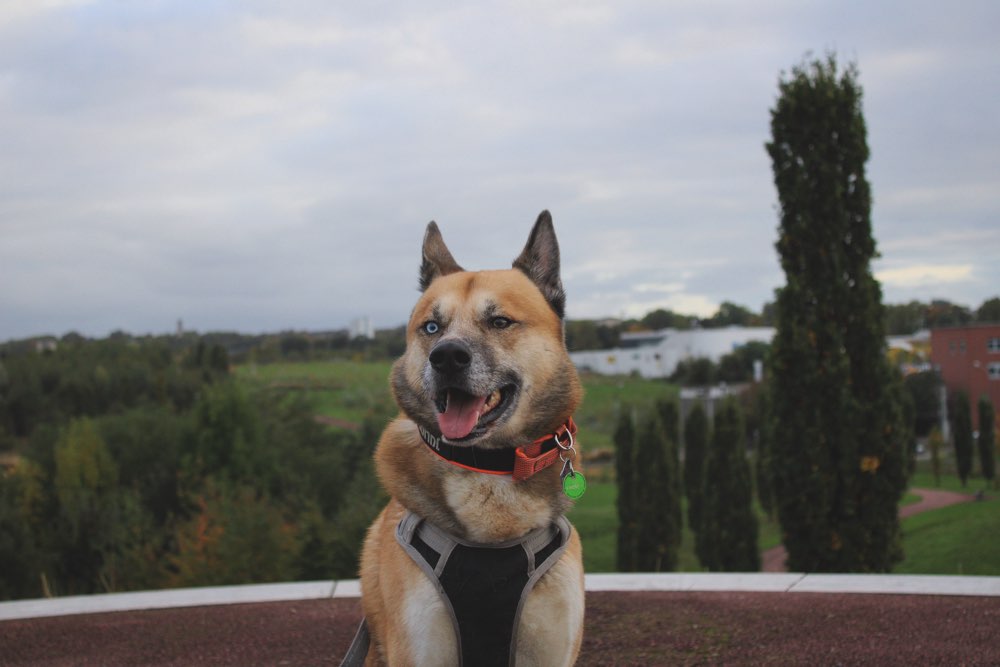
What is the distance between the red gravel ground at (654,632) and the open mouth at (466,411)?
10.5 feet

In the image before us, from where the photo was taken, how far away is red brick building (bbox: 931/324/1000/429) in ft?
216

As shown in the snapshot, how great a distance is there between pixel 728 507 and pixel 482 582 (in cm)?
2426

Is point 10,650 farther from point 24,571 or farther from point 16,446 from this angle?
point 16,446

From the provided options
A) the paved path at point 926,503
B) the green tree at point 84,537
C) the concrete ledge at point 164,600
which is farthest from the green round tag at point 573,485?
the green tree at point 84,537

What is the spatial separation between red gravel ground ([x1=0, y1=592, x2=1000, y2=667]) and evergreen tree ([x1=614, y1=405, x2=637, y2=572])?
21.1 meters

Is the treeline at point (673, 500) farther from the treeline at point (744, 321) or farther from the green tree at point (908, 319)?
the green tree at point (908, 319)

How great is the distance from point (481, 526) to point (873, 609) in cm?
493

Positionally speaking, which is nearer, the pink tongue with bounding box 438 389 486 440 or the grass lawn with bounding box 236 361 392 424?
the pink tongue with bounding box 438 389 486 440

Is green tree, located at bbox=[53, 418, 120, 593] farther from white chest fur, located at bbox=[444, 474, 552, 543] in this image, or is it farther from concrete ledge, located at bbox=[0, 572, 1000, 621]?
white chest fur, located at bbox=[444, 474, 552, 543]

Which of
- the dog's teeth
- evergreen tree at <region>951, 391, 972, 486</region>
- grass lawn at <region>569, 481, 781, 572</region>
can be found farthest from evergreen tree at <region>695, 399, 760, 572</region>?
evergreen tree at <region>951, 391, 972, 486</region>

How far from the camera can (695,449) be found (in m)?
37.1

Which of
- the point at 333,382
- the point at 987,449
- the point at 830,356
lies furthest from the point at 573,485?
the point at 333,382

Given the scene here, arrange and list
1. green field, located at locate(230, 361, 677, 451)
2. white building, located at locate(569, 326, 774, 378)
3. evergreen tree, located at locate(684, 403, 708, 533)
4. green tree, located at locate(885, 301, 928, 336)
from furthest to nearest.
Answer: white building, located at locate(569, 326, 774, 378) → green tree, located at locate(885, 301, 928, 336) → green field, located at locate(230, 361, 677, 451) → evergreen tree, located at locate(684, 403, 708, 533)

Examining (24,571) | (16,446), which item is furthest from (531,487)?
(16,446)
